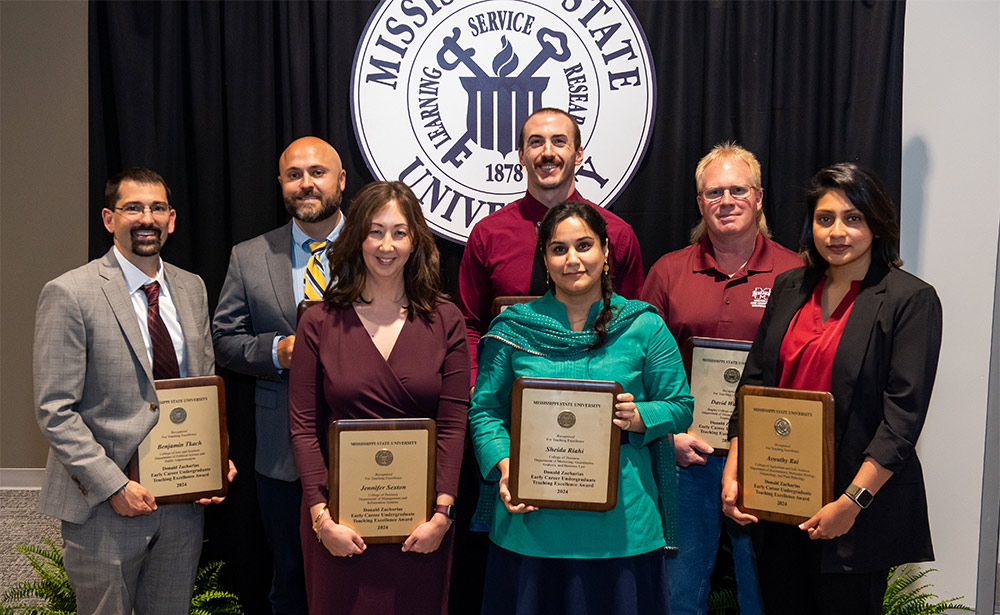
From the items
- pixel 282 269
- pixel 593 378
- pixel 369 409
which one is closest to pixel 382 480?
pixel 369 409

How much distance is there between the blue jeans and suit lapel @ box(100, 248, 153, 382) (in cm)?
191

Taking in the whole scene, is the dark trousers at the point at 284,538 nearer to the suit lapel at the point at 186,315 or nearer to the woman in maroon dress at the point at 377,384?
the suit lapel at the point at 186,315

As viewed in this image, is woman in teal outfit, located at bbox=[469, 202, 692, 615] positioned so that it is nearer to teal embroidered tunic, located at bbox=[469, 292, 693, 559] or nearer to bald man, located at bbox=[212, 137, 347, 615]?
teal embroidered tunic, located at bbox=[469, 292, 693, 559]

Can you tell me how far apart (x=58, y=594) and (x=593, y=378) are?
2580 mm

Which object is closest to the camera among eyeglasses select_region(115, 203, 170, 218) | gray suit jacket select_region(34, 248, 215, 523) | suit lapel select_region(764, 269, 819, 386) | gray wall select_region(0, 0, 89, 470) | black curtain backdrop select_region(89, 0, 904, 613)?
suit lapel select_region(764, 269, 819, 386)

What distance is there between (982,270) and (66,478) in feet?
13.0

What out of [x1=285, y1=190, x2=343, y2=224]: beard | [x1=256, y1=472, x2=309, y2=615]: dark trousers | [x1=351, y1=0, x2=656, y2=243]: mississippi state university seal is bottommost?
[x1=256, y1=472, x2=309, y2=615]: dark trousers

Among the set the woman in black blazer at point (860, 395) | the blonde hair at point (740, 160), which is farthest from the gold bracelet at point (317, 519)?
the blonde hair at point (740, 160)

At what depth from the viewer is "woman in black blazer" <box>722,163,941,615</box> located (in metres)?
2.14

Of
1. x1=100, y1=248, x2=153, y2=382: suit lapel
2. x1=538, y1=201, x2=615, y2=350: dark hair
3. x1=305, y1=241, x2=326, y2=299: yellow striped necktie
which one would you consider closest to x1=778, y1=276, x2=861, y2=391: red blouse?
x1=538, y1=201, x2=615, y2=350: dark hair

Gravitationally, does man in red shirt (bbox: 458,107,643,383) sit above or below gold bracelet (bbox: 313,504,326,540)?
above

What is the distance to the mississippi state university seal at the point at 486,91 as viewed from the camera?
3.64 metres

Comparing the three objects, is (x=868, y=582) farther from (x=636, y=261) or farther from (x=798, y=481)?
(x=636, y=261)

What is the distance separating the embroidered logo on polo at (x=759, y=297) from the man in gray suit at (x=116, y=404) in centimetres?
197
